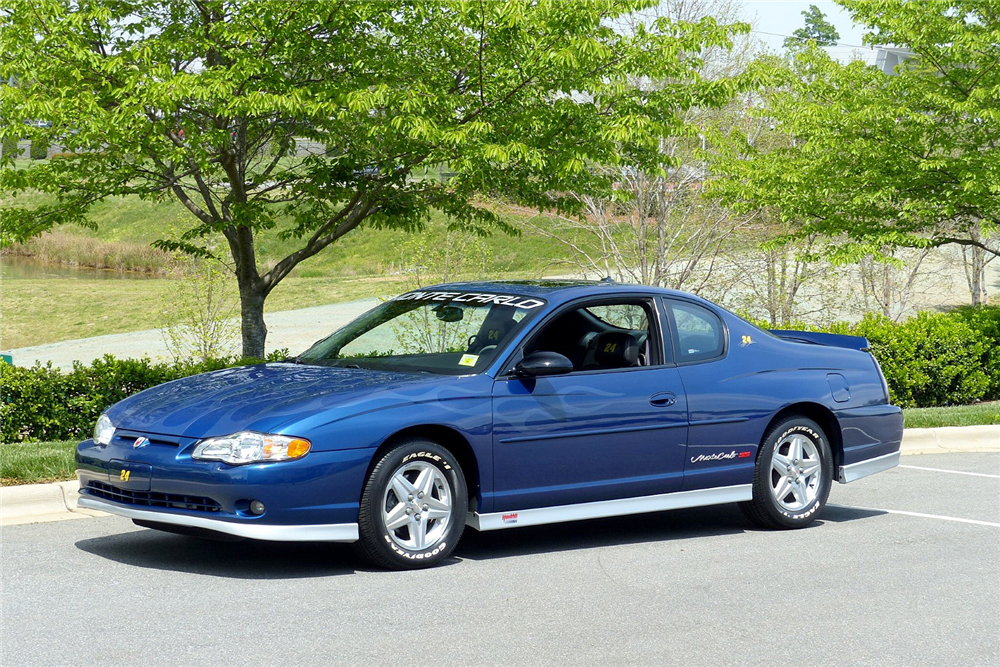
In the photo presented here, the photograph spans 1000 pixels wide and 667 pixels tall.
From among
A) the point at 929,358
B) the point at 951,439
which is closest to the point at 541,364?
the point at 951,439

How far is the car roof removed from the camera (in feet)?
25.0

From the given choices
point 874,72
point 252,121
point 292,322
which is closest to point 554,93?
point 252,121

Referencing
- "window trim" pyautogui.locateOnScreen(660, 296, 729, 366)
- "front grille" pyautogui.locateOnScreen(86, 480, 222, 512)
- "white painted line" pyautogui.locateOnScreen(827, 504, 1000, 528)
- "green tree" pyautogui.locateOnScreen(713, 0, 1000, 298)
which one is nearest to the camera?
"front grille" pyautogui.locateOnScreen(86, 480, 222, 512)

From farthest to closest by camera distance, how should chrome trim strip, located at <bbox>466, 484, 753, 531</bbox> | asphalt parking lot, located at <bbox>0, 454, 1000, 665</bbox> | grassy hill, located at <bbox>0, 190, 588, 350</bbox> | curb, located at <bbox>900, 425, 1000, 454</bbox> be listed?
grassy hill, located at <bbox>0, 190, 588, 350</bbox>, curb, located at <bbox>900, 425, 1000, 454</bbox>, chrome trim strip, located at <bbox>466, 484, 753, 531</bbox>, asphalt parking lot, located at <bbox>0, 454, 1000, 665</bbox>

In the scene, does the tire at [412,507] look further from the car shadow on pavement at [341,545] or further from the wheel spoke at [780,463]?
the wheel spoke at [780,463]

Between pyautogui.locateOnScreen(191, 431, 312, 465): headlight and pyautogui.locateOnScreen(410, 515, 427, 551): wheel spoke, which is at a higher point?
pyautogui.locateOnScreen(191, 431, 312, 465): headlight

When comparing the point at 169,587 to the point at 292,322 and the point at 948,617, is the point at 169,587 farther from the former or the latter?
the point at 292,322

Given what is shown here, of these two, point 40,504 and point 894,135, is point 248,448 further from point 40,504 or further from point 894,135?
point 894,135

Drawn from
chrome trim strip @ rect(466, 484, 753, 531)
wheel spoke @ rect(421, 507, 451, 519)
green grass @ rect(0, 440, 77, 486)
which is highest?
green grass @ rect(0, 440, 77, 486)

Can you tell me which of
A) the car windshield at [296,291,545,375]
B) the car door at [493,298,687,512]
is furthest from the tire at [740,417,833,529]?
the car windshield at [296,291,545,375]

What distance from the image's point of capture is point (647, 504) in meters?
7.47

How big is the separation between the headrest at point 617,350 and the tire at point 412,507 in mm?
1426

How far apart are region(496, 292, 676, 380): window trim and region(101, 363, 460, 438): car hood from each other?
0.42 meters

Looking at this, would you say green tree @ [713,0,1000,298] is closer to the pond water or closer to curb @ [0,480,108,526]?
curb @ [0,480,108,526]
